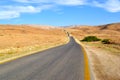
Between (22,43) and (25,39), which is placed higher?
(22,43)

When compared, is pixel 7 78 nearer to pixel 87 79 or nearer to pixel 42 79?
pixel 42 79

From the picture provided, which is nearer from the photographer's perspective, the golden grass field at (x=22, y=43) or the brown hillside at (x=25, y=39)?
the golden grass field at (x=22, y=43)

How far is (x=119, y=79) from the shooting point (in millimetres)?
10266

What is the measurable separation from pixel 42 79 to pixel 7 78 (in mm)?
1322

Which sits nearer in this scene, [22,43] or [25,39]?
[22,43]

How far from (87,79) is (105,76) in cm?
124

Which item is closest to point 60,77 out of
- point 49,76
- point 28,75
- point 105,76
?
point 49,76

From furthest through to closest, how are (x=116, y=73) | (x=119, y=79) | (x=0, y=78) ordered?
1. (x=116, y=73)
2. (x=119, y=79)
3. (x=0, y=78)

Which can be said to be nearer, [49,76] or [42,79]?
[42,79]

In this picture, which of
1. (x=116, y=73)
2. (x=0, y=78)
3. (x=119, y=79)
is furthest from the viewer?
(x=116, y=73)

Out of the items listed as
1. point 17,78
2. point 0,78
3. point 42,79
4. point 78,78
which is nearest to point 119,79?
point 78,78

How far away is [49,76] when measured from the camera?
10281 millimetres

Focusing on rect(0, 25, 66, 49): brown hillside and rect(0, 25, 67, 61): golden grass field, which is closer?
rect(0, 25, 67, 61): golden grass field

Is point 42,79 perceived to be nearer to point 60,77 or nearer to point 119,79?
point 60,77
